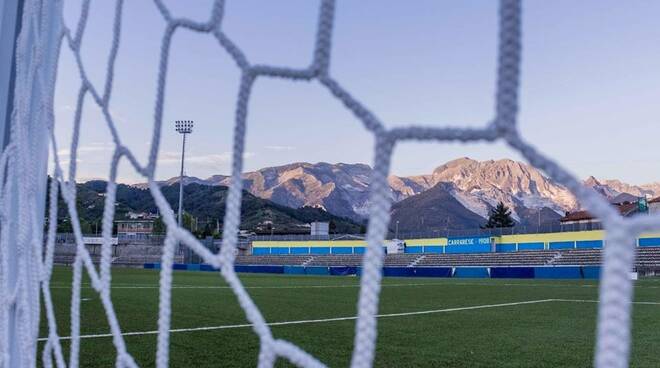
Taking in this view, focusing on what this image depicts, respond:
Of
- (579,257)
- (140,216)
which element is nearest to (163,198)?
(579,257)

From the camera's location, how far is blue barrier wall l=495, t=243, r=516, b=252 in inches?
1067

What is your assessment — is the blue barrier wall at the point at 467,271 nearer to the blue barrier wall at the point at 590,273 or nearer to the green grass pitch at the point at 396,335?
the blue barrier wall at the point at 590,273

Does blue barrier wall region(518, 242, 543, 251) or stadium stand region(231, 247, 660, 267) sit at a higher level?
blue barrier wall region(518, 242, 543, 251)

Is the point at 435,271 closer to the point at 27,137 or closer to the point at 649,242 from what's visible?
the point at 649,242

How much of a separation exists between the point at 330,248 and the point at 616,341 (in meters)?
32.6

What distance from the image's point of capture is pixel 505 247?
27500 mm

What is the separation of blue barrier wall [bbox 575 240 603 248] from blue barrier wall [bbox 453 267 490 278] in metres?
7.14

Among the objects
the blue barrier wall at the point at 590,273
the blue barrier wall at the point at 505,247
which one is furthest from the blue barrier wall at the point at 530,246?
the blue barrier wall at the point at 590,273

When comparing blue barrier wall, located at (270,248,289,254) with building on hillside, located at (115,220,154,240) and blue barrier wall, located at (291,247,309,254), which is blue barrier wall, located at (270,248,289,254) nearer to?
blue barrier wall, located at (291,247,309,254)

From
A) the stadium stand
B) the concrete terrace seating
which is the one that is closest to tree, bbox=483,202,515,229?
the stadium stand

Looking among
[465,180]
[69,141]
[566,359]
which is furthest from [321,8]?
[465,180]

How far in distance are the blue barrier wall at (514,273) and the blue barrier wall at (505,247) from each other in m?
9.20

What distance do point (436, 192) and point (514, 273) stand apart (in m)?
94.1

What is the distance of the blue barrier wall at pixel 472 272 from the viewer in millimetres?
18984
